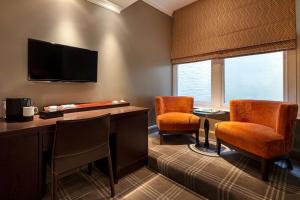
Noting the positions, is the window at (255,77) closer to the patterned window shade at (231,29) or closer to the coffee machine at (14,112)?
the patterned window shade at (231,29)

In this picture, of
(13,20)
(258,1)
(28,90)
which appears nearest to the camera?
(13,20)

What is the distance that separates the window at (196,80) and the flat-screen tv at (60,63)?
2.05 m

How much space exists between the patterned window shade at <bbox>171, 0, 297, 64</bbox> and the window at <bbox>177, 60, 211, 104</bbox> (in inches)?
8.2

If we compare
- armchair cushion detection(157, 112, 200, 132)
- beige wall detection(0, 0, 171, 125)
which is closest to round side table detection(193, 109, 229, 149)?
armchair cushion detection(157, 112, 200, 132)

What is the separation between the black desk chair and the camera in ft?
3.98

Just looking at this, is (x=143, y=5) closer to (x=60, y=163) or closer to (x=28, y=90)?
(x=28, y=90)

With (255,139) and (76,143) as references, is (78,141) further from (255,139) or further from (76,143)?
(255,139)

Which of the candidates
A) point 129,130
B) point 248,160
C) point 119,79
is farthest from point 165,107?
point 248,160

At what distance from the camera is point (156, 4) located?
3.20m

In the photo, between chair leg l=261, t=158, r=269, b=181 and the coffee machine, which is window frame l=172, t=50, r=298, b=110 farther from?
the coffee machine

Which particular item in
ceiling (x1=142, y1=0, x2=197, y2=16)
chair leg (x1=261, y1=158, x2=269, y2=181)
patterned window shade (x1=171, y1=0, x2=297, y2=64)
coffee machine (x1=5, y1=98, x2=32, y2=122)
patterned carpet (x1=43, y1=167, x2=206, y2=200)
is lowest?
patterned carpet (x1=43, y1=167, x2=206, y2=200)

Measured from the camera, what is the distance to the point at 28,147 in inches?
46.7

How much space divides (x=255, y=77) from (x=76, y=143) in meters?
2.77

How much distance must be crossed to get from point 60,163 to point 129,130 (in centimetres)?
81
